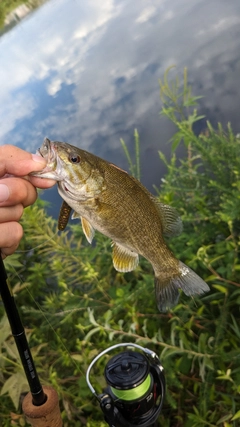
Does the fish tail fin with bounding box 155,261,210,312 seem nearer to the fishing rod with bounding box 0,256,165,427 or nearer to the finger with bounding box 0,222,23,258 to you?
the fishing rod with bounding box 0,256,165,427

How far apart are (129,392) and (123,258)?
0.47m

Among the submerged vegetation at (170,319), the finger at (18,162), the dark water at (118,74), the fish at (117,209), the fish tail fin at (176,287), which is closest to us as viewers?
the finger at (18,162)

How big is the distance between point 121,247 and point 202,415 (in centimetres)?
101

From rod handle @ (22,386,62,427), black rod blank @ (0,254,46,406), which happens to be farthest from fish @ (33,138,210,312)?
rod handle @ (22,386,62,427)

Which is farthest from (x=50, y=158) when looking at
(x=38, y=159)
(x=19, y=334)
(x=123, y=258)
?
(x=19, y=334)

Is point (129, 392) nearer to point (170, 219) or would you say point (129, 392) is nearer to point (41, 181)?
point (170, 219)

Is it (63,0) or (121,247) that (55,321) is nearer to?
(121,247)

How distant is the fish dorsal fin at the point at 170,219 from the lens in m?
1.45

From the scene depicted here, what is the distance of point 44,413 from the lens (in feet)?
4.74

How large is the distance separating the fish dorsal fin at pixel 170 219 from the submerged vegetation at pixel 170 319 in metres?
0.60

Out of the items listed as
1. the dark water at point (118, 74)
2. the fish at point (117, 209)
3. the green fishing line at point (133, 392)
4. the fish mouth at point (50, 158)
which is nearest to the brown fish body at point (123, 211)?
the fish at point (117, 209)

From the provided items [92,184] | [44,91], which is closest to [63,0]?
[44,91]

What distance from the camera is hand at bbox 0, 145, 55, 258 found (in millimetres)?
1242

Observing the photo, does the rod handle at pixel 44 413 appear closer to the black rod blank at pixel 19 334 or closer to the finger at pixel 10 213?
the black rod blank at pixel 19 334
